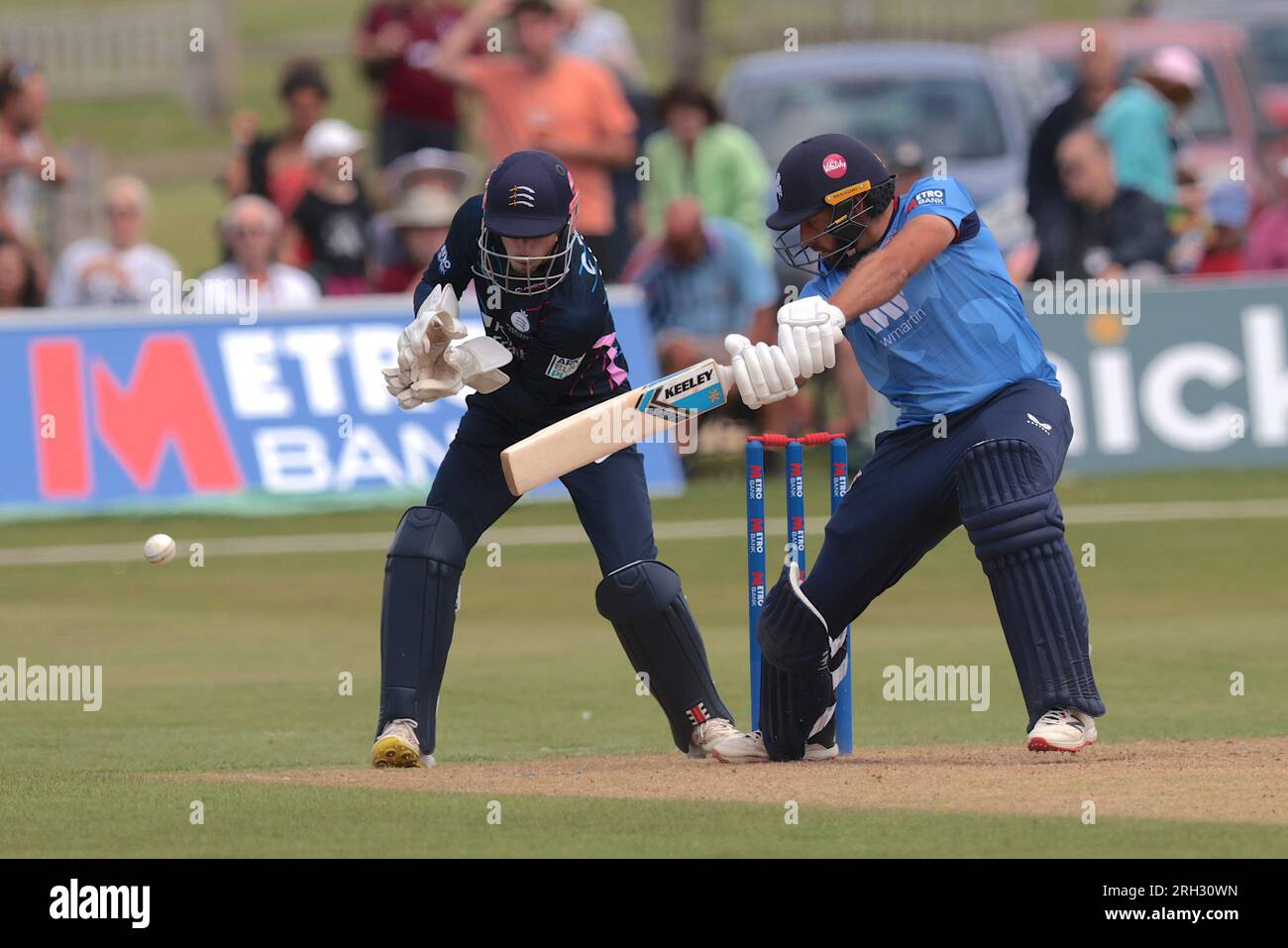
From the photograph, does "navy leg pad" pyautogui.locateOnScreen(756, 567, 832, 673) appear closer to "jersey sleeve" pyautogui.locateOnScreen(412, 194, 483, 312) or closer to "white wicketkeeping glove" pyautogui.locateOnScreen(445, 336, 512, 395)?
"white wicketkeeping glove" pyautogui.locateOnScreen(445, 336, 512, 395)

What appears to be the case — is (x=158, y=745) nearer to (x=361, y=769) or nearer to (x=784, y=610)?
(x=361, y=769)

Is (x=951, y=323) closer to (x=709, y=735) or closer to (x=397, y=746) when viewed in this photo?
(x=709, y=735)

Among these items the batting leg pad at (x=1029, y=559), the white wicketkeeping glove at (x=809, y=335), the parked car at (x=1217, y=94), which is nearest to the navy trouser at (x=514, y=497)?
the white wicketkeeping glove at (x=809, y=335)

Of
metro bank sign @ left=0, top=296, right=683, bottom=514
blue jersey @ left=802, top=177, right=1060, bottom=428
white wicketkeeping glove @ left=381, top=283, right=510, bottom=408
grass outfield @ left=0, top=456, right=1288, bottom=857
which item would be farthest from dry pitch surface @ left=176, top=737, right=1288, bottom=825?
metro bank sign @ left=0, top=296, right=683, bottom=514

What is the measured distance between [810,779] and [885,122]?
39.3ft

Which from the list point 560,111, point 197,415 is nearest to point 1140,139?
point 560,111

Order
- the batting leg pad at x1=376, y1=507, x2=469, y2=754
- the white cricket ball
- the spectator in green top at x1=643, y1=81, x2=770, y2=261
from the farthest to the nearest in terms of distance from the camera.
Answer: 1. the spectator in green top at x1=643, y1=81, x2=770, y2=261
2. the white cricket ball
3. the batting leg pad at x1=376, y1=507, x2=469, y2=754

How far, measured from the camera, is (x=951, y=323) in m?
8.16

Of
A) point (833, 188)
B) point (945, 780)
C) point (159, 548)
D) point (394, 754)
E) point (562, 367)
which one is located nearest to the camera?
point (945, 780)

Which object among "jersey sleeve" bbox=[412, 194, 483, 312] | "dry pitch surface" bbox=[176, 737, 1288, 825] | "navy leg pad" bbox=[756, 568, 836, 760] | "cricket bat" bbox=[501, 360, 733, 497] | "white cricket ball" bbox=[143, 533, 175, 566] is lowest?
"dry pitch surface" bbox=[176, 737, 1288, 825]

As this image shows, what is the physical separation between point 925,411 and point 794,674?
1.02 meters

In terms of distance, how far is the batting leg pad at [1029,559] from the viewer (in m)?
7.98

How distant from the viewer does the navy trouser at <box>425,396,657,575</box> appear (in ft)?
28.4

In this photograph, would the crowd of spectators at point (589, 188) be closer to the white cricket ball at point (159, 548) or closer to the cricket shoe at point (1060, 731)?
the white cricket ball at point (159, 548)
